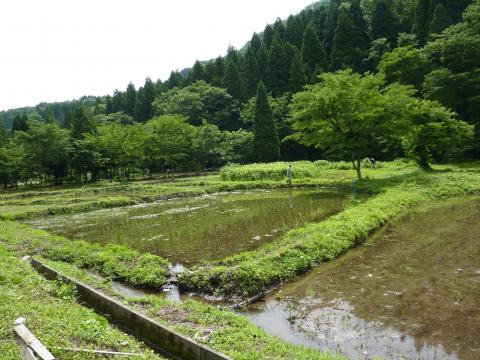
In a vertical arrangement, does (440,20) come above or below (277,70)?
above

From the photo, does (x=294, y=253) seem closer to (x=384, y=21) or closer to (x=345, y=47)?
(x=345, y=47)

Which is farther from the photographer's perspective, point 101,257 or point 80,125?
point 80,125

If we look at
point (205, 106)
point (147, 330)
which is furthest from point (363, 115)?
point (205, 106)

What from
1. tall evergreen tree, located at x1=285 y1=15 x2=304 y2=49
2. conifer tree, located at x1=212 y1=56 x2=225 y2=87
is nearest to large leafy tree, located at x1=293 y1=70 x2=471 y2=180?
conifer tree, located at x1=212 y1=56 x2=225 y2=87

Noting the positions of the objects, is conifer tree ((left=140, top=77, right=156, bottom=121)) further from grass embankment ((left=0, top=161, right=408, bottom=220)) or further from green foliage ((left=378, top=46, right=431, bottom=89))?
green foliage ((left=378, top=46, right=431, bottom=89))

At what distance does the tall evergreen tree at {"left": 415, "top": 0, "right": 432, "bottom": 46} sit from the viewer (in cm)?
4878

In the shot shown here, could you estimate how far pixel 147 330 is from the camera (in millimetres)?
7008

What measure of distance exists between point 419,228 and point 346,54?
47.3m

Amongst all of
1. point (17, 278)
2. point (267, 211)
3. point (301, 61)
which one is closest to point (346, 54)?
point (301, 61)

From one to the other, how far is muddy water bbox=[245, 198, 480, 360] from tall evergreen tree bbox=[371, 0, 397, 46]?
53516 mm

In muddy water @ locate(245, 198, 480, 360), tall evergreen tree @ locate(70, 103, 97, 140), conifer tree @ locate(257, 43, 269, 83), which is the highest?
conifer tree @ locate(257, 43, 269, 83)

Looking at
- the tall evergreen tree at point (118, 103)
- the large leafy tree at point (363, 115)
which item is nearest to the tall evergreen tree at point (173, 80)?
the tall evergreen tree at point (118, 103)

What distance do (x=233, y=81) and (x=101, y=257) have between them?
183 ft

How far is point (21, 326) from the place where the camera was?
4.17 m
